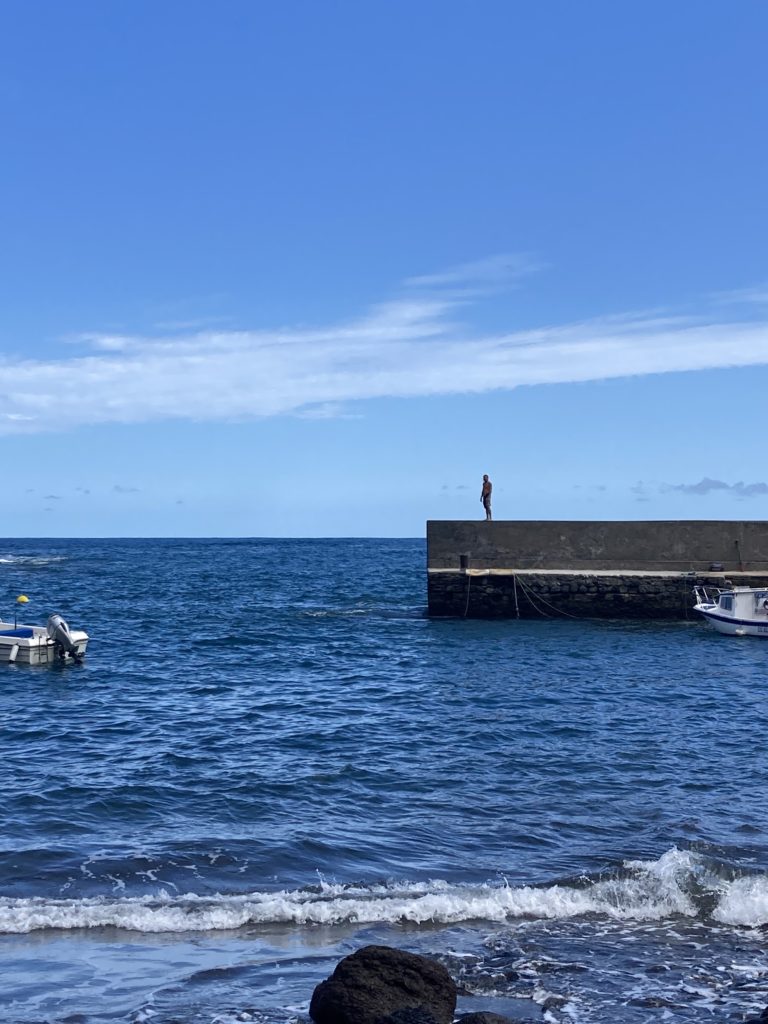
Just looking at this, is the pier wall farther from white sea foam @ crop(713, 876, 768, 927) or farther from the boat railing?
white sea foam @ crop(713, 876, 768, 927)

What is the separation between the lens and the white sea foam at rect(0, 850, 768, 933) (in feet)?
28.4

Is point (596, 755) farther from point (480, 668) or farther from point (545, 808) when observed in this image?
point (480, 668)

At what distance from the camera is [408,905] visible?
352 inches

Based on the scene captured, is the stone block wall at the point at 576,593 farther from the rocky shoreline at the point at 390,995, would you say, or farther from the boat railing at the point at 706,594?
the rocky shoreline at the point at 390,995

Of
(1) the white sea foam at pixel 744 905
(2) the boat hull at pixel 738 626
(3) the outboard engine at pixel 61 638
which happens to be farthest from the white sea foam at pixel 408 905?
(2) the boat hull at pixel 738 626

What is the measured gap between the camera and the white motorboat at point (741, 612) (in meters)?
27.0

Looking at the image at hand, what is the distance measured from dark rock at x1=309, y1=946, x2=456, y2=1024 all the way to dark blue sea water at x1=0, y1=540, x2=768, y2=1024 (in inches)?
15.3

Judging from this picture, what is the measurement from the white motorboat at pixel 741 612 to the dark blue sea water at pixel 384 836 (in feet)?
14.6

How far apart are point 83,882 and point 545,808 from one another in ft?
16.5

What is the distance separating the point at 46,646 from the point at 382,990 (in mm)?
18244

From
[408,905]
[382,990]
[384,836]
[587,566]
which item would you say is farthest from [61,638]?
[382,990]

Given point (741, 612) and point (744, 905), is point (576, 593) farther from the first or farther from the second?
point (744, 905)

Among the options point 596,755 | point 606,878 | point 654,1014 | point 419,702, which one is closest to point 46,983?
point 654,1014

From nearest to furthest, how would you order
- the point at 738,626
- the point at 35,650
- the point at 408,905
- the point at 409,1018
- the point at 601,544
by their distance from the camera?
the point at 409,1018 → the point at 408,905 → the point at 35,650 → the point at 738,626 → the point at 601,544
